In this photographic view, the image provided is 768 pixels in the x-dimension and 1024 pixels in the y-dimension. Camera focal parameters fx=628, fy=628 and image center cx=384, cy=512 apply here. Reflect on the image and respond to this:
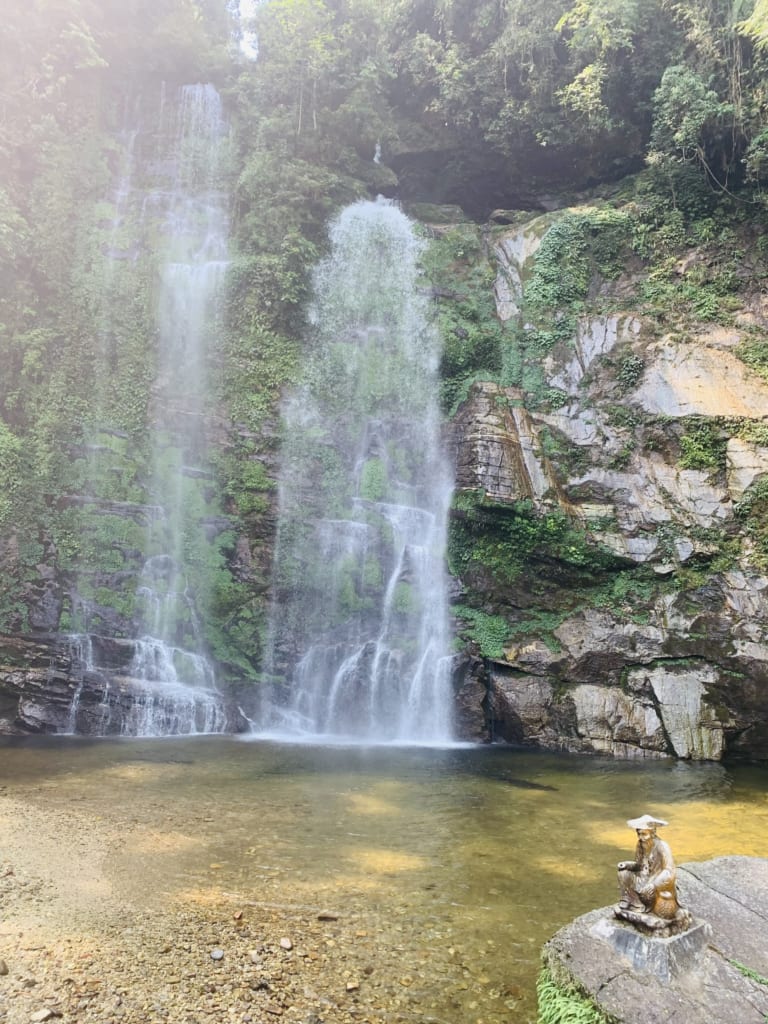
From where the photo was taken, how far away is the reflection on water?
474 centimetres

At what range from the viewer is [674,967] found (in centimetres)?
358

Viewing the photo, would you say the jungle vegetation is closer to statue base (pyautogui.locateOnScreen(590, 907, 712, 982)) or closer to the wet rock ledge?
the wet rock ledge

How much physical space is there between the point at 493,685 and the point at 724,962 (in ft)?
32.4

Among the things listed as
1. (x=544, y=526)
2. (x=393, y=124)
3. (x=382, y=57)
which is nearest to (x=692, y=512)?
(x=544, y=526)

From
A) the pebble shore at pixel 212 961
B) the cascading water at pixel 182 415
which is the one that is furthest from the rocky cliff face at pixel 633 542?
the pebble shore at pixel 212 961

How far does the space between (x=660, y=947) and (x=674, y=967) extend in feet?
0.35

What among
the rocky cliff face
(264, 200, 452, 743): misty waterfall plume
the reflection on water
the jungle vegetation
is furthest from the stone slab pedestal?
the jungle vegetation

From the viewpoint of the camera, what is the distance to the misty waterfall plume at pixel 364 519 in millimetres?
13891

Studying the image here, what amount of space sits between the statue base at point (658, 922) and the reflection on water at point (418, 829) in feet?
2.85

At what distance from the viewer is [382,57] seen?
20.2m

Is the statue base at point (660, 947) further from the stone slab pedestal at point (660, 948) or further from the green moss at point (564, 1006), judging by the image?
the green moss at point (564, 1006)

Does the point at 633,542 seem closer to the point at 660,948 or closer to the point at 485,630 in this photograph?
the point at 485,630

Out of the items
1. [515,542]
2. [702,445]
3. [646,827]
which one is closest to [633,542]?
[515,542]

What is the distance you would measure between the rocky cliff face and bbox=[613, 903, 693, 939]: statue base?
9.04m
